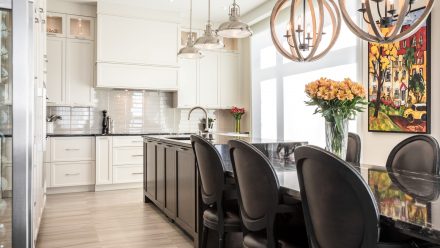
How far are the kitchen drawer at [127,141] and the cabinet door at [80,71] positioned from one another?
2.48 feet

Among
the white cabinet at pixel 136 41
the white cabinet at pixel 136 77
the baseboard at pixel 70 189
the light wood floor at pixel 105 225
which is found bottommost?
the light wood floor at pixel 105 225

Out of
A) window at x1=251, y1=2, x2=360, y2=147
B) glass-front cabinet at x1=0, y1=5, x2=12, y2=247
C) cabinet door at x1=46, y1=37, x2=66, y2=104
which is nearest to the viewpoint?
glass-front cabinet at x1=0, y1=5, x2=12, y2=247

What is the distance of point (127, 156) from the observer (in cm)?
580

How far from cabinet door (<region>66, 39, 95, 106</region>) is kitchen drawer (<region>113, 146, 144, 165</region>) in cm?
91

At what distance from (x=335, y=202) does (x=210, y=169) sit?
3.68 feet

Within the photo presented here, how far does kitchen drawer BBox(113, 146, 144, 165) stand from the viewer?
5.73 meters

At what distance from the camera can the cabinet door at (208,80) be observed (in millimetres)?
6645

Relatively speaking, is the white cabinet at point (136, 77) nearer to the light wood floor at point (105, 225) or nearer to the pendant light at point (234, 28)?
the light wood floor at point (105, 225)

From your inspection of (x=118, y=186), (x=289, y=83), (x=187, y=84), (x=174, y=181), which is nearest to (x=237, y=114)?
(x=187, y=84)

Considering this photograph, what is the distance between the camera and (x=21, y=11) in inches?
69.8

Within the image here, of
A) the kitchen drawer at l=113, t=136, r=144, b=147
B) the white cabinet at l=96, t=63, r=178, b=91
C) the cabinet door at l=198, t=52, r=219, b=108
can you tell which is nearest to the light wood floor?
the kitchen drawer at l=113, t=136, r=144, b=147

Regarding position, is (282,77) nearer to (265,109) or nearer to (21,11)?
(265,109)

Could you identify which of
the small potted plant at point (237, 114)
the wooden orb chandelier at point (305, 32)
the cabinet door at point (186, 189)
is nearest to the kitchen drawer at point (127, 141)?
the small potted plant at point (237, 114)

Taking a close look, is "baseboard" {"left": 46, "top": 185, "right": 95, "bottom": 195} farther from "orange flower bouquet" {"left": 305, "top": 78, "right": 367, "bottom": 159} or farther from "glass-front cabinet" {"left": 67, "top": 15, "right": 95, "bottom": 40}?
"orange flower bouquet" {"left": 305, "top": 78, "right": 367, "bottom": 159}
